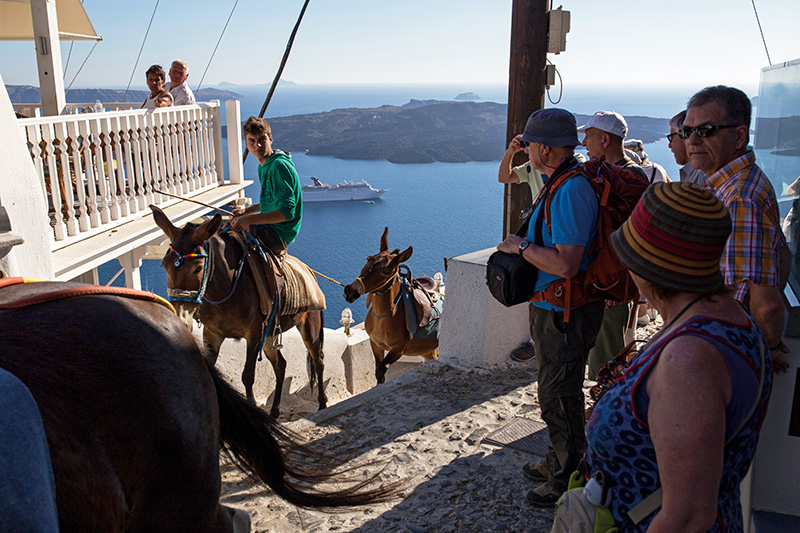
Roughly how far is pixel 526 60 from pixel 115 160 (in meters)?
6.55

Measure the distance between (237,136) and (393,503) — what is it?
10021 millimetres

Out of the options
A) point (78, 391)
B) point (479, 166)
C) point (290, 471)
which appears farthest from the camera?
point (479, 166)

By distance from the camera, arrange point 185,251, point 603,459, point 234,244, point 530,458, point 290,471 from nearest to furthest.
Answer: point 603,459, point 290,471, point 530,458, point 185,251, point 234,244

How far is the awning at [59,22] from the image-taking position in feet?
41.6

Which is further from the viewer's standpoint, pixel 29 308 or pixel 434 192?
pixel 434 192

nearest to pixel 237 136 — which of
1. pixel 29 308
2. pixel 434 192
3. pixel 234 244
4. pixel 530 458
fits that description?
pixel 234 244

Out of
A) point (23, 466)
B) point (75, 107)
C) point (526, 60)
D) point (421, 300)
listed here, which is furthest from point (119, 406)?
point (75, 107)

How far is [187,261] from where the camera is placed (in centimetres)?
564

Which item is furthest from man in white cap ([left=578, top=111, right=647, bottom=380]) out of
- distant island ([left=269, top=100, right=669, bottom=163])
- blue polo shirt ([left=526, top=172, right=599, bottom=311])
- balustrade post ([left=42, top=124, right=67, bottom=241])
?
distant island ([left=269, top=100, right=669, bottom=163])

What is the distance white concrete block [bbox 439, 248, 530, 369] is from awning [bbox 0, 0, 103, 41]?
35.9 ft

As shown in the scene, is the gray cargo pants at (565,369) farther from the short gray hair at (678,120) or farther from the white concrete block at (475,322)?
the white concrete block at (475,322)

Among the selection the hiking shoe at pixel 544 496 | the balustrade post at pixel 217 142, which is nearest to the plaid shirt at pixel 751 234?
the hiking shoe at pixel 544 496

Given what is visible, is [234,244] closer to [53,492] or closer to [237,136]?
[53,492]

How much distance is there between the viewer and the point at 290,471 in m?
3.02
